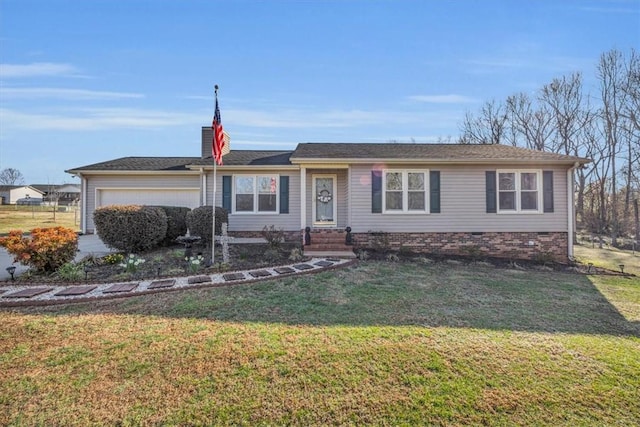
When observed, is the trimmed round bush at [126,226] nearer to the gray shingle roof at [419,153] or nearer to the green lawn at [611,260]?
the gray shingle roof at [419,153]

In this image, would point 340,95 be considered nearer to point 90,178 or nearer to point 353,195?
point 353,195

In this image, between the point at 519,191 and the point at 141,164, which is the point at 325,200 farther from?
the point at 141,164

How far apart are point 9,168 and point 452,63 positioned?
92453 mm

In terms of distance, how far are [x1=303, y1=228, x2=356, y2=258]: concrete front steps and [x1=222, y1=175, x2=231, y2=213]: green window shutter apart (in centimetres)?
353

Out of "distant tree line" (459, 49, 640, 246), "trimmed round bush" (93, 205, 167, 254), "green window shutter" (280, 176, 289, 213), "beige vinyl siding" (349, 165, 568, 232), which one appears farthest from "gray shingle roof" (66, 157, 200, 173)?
"distant tree line" (459, 49, 640, 246)

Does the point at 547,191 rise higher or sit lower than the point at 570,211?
higher

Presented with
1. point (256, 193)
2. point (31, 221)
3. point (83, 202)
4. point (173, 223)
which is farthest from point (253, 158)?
point (31, 221)

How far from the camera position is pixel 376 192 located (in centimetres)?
1001

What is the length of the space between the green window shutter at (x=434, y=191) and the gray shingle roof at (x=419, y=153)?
0.61 m

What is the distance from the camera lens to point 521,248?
1004cm

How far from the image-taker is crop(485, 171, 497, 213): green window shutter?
10.1 meters

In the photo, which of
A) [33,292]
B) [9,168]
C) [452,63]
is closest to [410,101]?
[452,63]

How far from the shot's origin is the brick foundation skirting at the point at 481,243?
32.7 feet

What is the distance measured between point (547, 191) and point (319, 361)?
34.0 ft
